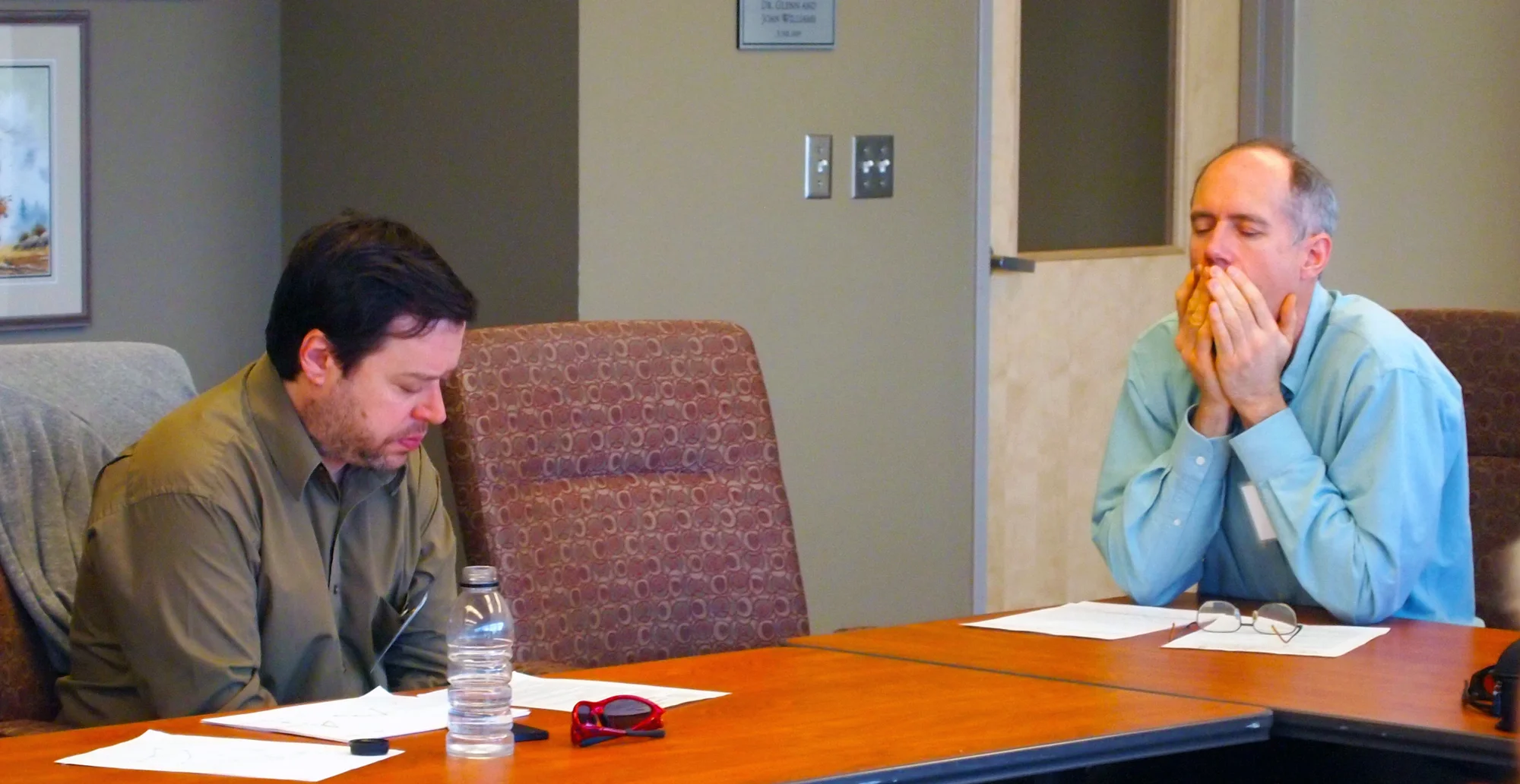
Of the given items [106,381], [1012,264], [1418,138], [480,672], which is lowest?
[480,672]

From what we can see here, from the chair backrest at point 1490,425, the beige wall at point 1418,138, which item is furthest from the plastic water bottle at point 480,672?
the beige wall at point 1418,138

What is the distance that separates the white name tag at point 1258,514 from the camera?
2400 mm

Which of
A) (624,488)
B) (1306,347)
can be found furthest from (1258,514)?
(624,488)

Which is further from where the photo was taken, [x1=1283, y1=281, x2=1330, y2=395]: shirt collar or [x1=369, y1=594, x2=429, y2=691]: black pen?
[x1=1283, y1=281, x2=1330, y2=395]: shirt collar

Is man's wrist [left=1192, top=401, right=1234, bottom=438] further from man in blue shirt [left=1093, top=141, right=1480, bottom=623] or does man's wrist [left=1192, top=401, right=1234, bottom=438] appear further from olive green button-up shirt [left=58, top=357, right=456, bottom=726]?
olive green button-up shirt [left=58, top=357, right=456, bottom=726]

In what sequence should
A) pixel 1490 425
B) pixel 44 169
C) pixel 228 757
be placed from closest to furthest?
1. pixel 228 757
2. pixel 1490 425
3. pixel 44 169

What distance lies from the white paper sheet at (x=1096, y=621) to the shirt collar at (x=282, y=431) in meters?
0.82

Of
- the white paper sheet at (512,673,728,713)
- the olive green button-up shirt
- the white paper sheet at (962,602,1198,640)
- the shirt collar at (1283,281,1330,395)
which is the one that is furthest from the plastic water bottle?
the shirt collar at (1283,281,1330,395)

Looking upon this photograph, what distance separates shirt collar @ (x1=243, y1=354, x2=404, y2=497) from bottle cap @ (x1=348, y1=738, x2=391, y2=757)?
0.61 metres

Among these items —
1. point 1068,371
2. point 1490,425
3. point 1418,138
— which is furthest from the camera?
point 1418,138

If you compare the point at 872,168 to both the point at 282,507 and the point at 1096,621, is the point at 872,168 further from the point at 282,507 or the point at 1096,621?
the point at 282,507

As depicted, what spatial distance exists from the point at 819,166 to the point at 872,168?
0.15m

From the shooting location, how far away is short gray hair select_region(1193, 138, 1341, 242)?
8.14ft

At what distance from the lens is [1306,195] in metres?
2.48
